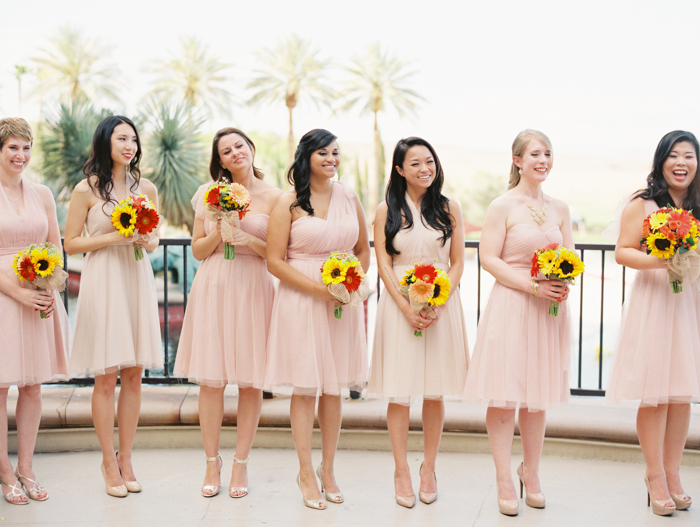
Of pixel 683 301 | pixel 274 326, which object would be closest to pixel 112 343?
pixel 274 326

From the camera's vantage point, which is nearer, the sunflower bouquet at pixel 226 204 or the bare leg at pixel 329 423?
the sunflower bouquet at pixel 226 204

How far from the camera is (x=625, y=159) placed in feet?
149

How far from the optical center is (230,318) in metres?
3.58

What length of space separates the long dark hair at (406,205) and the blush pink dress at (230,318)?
71cm

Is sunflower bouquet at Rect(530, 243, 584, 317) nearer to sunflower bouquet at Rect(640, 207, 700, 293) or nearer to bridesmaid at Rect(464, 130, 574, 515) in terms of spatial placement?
bridesmaid at Rect(464, 130, 574, 515)

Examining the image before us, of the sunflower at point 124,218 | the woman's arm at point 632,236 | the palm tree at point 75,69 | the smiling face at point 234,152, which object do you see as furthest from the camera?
the palm tree at point 75,69

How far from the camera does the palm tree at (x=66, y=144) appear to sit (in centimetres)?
2209

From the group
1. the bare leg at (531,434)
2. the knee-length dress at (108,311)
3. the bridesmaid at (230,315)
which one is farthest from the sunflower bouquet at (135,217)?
the bare leg at (531,434)

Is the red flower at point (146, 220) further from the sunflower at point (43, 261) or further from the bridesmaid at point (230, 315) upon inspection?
the sunflower at point (43, 261)

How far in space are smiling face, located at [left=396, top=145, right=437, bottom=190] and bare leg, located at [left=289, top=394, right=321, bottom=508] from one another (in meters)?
1.32

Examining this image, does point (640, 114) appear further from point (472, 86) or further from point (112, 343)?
point (112, 343)

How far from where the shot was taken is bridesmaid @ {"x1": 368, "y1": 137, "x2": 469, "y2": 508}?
343cm

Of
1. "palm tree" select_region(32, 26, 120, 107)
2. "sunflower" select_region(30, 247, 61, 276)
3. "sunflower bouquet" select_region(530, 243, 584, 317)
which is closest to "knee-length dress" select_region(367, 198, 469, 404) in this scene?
"sunflower bouquet" select_region(530, 243, 584, 317)

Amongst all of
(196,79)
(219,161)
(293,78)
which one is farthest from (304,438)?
(293,78)
